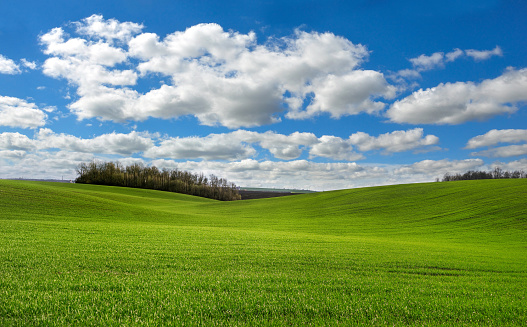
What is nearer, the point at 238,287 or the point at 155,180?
the point at 238,287

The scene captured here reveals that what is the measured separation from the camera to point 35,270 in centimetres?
912

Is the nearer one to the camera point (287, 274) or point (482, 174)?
point (287, 274)

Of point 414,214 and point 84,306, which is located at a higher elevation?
point 84,306

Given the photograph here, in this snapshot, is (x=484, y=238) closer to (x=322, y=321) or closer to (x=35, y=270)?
(x=322, y=321)

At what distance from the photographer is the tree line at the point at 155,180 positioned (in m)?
134

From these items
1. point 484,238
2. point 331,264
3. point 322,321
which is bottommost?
point 484,238

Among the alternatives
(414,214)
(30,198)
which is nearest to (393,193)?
(414,214)

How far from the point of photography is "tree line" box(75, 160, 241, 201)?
439 ft

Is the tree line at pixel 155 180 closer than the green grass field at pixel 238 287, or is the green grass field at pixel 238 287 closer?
the green grass field at pixel 238 287

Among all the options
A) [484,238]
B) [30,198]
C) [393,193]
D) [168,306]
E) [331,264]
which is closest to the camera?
[168,306]

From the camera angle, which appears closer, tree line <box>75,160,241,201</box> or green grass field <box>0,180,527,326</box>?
green grass field <box>0,180,527,326</box>

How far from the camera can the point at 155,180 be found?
479 feet

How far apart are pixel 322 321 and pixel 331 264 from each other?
6.66 meters

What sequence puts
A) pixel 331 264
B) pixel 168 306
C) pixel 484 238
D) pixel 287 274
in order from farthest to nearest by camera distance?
1. pixel 484 238
2. pixel 331 264
3. pixel 287 274
4. pixel 168 306
